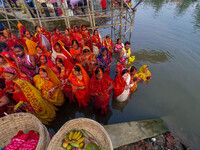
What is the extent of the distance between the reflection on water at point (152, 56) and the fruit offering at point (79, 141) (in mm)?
5887

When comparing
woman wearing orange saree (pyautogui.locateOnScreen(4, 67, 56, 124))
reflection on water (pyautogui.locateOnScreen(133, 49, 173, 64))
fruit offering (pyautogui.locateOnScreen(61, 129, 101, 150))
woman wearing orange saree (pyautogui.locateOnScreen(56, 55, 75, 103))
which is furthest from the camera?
reflection on water (pyautogui.locateOnScreen(133, 49, 173, 64))

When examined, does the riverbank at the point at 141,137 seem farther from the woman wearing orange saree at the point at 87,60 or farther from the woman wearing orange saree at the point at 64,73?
the woman wearing orange saree at the point at 87,60

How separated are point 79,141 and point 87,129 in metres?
0.27

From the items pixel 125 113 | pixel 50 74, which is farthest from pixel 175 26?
pixel 50 74

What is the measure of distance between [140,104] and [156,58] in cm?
426

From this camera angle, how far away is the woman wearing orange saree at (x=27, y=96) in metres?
2.33

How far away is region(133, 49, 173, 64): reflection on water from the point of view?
671cm

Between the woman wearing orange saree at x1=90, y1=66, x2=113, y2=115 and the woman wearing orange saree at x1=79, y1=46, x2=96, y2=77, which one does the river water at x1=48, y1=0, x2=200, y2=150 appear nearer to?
the woman wearing orange saree at x1=90, y1=66, x2=113, y2=115

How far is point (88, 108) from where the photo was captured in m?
3.89

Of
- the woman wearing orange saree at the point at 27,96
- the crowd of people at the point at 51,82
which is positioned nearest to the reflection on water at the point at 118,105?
the crowd of people at the point at 51,82

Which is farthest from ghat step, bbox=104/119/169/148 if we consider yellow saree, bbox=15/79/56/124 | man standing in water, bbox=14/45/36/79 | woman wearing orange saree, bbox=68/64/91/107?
man standing in water, bbox=14/45/36/79

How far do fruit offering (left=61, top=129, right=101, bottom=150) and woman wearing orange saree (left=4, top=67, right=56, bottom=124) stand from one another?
1.29 m

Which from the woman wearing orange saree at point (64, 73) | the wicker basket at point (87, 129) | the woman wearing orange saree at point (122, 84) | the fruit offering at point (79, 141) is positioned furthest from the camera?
the woman wearing orange saree at point (64, 73)

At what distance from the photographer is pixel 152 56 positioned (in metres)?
7.10
